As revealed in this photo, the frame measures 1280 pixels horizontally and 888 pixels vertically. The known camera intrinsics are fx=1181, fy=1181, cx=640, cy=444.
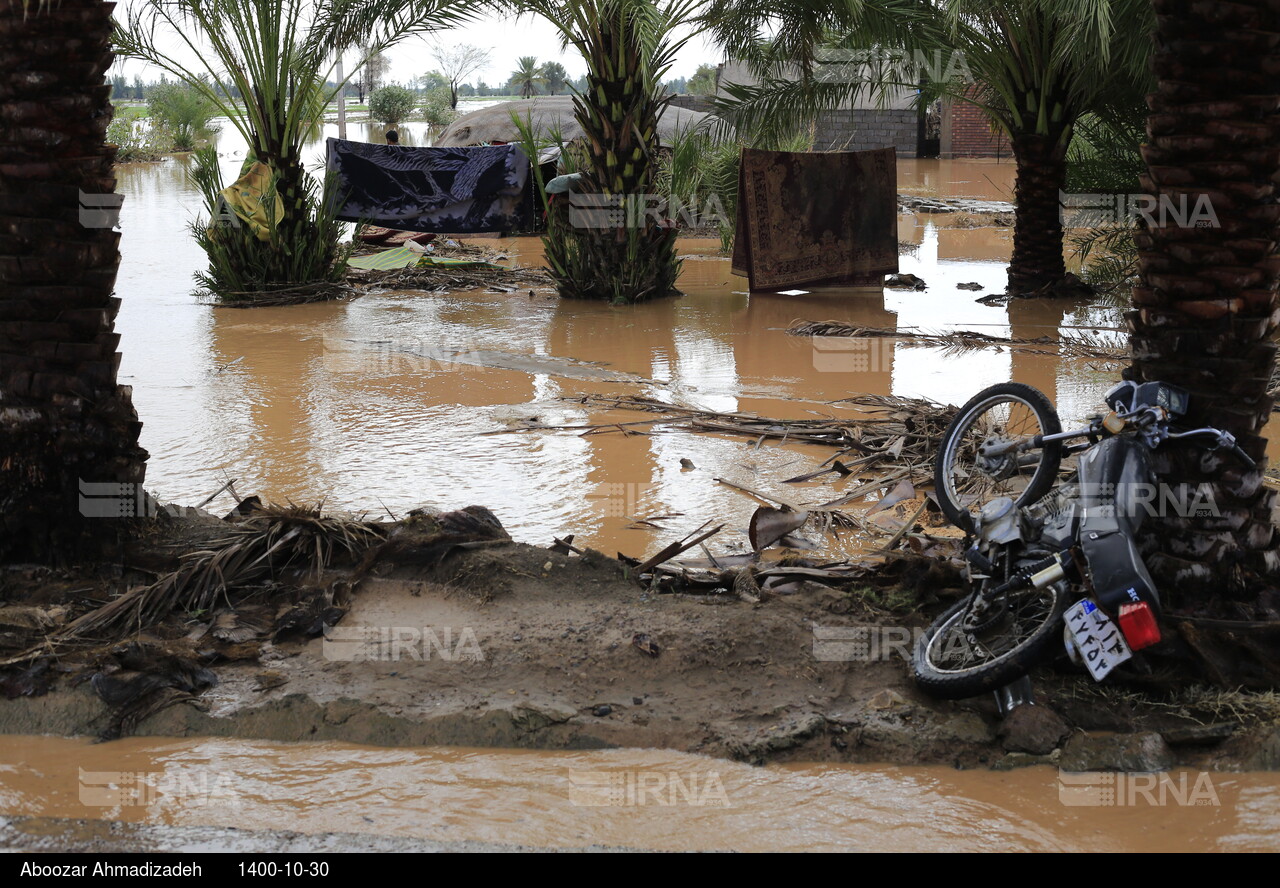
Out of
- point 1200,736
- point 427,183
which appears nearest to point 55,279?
point 1200,736

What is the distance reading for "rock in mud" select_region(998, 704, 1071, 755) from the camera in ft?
11.2

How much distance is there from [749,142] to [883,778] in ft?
32.5

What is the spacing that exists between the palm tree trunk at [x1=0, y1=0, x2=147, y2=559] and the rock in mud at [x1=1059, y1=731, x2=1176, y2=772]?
3516 millimetres

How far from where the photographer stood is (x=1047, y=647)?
11.5 feet

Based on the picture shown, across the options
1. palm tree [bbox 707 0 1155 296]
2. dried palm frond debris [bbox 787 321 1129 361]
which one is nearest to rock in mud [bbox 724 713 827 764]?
dried palm frond debris [bbox 787 321 1129 361]

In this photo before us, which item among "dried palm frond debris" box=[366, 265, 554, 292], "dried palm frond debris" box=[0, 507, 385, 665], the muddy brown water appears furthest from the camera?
"dried palm frond debris" box=[366, 265, 554, 292]

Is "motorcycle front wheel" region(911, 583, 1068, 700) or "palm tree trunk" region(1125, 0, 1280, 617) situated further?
"palm tree trunk" region(1125, 0, 1280, 617)

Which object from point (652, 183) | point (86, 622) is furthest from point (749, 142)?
point (86, 622)

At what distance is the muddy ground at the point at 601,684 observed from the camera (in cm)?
347

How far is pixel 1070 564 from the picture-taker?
3.61 metres

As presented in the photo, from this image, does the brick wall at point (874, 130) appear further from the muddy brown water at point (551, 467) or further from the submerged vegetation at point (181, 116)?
the submerged vegetation at point (181, 116)

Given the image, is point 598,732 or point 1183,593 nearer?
point 598,732

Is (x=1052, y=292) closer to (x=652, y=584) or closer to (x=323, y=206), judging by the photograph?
(x=323, y=206)

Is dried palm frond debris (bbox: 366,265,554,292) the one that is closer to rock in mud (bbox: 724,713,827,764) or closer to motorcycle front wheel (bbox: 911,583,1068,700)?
motorcycle front wheel (bbox: 911,583,1068,700)
